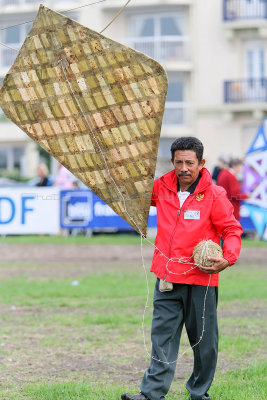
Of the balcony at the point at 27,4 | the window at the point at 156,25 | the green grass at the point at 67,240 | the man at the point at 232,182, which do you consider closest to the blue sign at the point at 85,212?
the green grass at the point at 67,240

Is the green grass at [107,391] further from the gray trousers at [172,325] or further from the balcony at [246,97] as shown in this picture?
the balcony at [246,97]

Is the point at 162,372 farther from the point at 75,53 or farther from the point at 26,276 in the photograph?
the point at 26,276

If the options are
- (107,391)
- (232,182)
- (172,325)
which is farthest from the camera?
(232,182)

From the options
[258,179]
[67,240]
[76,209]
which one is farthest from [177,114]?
[258,179]

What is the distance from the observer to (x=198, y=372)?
6484 mm

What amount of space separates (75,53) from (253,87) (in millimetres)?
31043

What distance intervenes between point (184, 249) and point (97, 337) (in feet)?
10.3

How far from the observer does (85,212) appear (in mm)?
19250

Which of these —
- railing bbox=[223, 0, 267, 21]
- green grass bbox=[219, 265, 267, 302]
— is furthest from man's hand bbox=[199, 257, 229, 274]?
railing bbox=[223, 0, 267, 21]

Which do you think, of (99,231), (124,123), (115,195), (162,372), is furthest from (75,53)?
(99,231)

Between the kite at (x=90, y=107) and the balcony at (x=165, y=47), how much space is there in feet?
107

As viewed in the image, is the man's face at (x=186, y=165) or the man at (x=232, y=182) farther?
the man at (x=232, y=182)

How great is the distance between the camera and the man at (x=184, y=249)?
6.11 m

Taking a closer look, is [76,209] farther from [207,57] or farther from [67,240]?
[207,57]
